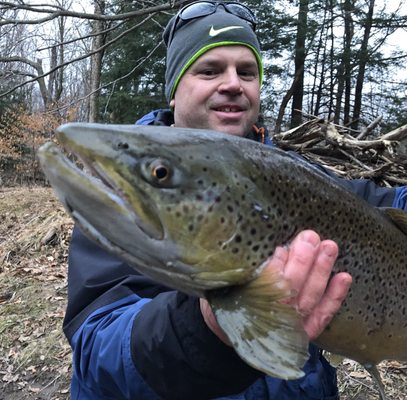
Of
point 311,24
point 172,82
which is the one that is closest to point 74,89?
point 311,24

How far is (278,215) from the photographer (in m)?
1.72

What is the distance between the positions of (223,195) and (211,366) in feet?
2.08

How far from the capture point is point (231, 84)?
3242 mm

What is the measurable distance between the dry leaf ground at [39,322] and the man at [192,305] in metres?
2.41

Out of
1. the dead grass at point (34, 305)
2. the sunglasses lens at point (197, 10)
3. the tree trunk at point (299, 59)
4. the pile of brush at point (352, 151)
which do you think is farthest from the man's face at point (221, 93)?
the tree trunk at point (299, 59)

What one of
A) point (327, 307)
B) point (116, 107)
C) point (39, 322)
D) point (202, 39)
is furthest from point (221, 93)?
point (116, 107)

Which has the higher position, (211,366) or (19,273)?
(211,366)

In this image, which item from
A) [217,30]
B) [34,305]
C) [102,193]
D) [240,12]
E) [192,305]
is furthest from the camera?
[34,305]

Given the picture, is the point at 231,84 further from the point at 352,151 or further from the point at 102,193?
the point at 352,151

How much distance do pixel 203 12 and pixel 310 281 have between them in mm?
2871

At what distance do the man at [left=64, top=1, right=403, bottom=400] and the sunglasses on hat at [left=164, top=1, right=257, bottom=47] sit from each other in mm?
245

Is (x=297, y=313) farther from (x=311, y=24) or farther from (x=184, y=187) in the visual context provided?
(x=311, y=24)

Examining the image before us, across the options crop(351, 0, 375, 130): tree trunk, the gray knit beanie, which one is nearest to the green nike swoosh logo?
the gray knit beanie

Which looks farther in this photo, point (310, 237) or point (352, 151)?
point (352, 151)
